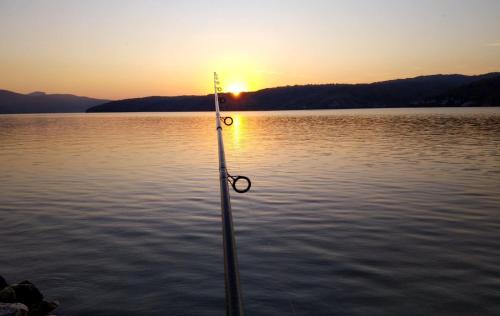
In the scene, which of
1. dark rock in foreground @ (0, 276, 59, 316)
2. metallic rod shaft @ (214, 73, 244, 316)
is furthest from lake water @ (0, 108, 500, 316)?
metallic rod shaft @ (214, 73, 244, 316)

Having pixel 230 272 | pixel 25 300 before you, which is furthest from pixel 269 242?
pixel 230 272

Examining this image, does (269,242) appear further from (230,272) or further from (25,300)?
(230,272)

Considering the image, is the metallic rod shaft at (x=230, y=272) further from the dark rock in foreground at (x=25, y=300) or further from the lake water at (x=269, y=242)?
the dark rock in foreground at (x=25, y=300)

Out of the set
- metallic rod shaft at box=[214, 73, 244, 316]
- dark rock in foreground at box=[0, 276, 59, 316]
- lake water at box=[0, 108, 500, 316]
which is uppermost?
metallic rod shaft at box=[214, 73, 244, 316]

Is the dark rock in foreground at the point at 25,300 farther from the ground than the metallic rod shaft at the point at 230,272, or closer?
closer

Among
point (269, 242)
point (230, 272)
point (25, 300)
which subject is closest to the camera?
point (230, 272)

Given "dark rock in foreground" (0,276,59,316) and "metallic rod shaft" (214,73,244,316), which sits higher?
"metallic rod shaft" (214,73,244,316)

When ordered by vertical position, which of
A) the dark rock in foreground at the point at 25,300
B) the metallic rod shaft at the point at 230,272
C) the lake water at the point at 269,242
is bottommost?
the lake water at the point at 269,242

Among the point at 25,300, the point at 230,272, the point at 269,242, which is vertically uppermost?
the point at 230,272

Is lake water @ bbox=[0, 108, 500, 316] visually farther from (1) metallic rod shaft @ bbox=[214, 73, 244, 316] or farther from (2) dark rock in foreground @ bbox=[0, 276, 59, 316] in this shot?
(1) metallic rod shaft @ bbox=[214, 73, 244, 316]

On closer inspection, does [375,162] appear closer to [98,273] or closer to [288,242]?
[288,242]

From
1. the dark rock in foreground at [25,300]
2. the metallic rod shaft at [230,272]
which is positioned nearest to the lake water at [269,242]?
the dark rock in foreground at [25,300]

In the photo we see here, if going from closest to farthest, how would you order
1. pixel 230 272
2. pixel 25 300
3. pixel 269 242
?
1. pixel 230 272
2. pixel 25 300
3. pixel 269 242

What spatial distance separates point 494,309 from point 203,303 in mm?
4598
